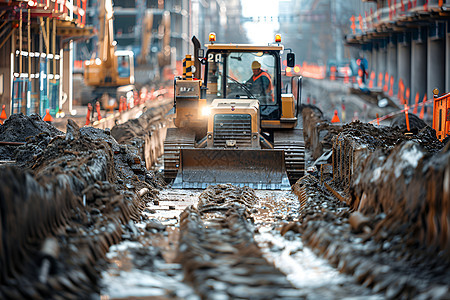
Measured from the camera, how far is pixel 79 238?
7.87 metres

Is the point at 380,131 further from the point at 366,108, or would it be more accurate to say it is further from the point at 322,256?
the point at 366,108

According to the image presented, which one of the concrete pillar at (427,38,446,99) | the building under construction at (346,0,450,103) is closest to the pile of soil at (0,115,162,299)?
the building under construction at (346,0,450,103)

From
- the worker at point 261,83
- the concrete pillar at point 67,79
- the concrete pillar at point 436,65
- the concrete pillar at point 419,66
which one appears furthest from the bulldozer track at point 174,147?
the concrete pillar at point 419,66

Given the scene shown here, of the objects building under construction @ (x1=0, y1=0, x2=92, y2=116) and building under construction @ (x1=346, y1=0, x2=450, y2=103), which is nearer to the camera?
building under construction @ (x1=0, y1=0, x2=92, y2=116)

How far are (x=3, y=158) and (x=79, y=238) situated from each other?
A: 25.3 feet

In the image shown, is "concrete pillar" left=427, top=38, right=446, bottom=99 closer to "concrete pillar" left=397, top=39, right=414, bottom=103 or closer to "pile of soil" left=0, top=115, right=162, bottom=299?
"concrete pillar" left=397, top=39, right=414, bottom=103

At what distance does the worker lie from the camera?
15.9 m

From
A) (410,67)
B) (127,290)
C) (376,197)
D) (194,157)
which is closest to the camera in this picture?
(127,290)

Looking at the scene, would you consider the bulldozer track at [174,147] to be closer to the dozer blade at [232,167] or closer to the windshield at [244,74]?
the dozer blade at [232,167]

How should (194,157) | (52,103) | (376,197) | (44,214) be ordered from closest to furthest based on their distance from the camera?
(44,214) → (376,197) → (194,157) → (52,103)

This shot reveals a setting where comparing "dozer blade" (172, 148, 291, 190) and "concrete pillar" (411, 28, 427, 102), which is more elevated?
"concrete pillar" (411, 28, 427, 102)

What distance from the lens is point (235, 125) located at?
15148 mm

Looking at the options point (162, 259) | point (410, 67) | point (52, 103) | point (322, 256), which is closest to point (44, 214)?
point (162, 259)

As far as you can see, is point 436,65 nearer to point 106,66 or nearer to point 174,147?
point 106,66
